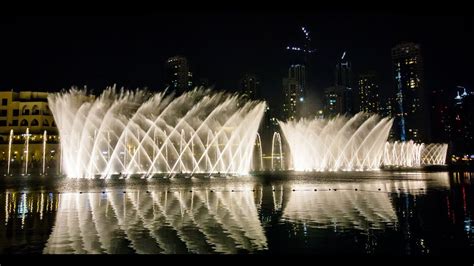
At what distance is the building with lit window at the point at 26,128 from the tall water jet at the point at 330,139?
181 ft

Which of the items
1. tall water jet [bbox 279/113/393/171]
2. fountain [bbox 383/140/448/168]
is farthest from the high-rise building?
tall water jet [bbox 279/113/393/171]

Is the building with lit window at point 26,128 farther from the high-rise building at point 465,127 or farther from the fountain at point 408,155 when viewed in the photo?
the high-rise building at point 465,127

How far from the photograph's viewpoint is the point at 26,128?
354 feet

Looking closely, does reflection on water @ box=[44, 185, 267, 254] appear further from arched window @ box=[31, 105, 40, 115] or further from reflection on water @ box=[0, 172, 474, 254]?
arched window @ box=[31, 105, 40, 115]

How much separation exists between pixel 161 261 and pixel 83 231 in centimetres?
661

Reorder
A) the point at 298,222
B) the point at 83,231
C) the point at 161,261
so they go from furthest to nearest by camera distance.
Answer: the point at 298,222 < the point at 83,231 < the point at 161,261

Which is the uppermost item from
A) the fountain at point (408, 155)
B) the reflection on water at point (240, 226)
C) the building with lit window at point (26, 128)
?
the building with lit window at point (26, 128)

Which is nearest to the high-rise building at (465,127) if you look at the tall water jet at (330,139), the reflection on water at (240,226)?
the tall water jet at (330,139)

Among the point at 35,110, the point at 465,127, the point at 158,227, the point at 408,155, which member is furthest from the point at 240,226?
the point at 465,127

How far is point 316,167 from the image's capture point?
81.4 meters

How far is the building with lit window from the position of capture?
335 ft

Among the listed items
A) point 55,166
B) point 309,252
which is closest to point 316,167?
point 55,166

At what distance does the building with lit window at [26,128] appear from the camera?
102250mm

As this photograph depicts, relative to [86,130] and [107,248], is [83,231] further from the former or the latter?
[86,130]
